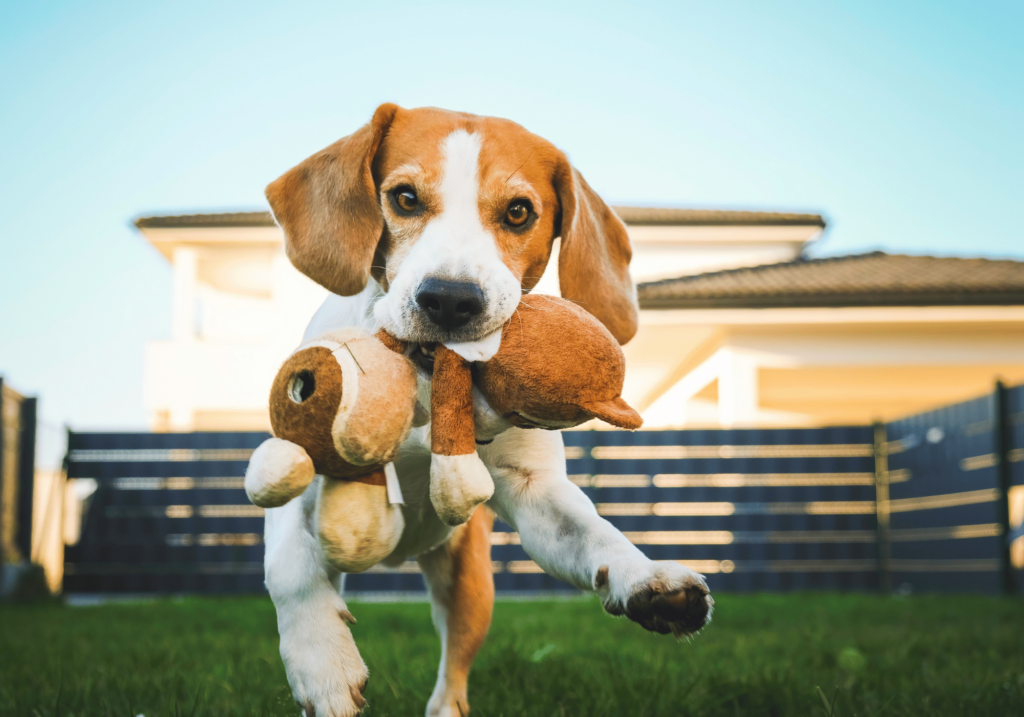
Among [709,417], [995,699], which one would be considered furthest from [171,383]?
[995,699]

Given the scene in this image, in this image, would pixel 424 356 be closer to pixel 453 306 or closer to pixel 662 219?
pixel 453 306

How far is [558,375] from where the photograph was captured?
1.78 m

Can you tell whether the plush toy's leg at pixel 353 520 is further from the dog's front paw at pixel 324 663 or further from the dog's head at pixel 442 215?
the dog's head at pixel 442 215

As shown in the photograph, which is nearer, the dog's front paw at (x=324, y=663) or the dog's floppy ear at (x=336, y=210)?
the dog's front paw at (x=324, y=663)

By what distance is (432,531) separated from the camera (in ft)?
8.52

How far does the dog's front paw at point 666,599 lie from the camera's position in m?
1.69

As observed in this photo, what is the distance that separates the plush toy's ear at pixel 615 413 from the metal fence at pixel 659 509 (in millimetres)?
7718

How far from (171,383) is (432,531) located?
13106 millimetres

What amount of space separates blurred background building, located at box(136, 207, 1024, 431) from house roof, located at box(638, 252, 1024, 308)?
2 cm

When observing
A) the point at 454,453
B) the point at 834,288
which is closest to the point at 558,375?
the point at 454,453

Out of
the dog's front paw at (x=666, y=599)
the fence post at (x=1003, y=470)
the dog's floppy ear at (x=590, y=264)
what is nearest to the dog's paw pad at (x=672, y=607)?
the dog's front paw at (x=666, y=599)

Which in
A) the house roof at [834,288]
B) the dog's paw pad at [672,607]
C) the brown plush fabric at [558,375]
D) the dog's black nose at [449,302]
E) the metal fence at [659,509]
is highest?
the house roof at [834,288]

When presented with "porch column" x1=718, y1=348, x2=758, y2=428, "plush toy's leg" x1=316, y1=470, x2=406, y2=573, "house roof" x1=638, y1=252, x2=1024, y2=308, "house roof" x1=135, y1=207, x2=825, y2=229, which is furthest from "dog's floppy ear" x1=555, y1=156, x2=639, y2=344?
"house roof" x1=135, y1=207, x2=825, y2=229

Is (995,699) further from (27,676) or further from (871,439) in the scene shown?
(871,439)
